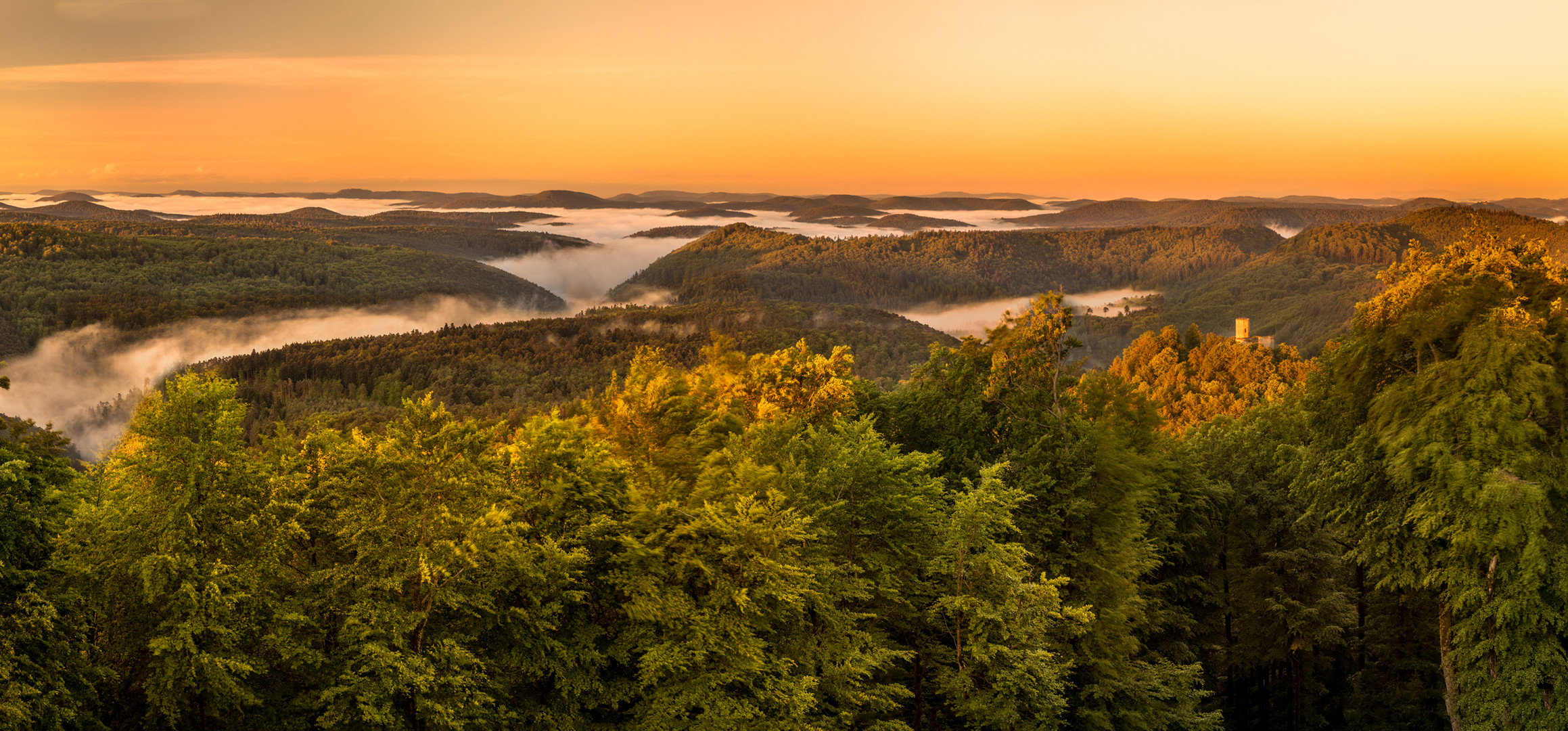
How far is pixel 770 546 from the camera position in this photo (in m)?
26.5

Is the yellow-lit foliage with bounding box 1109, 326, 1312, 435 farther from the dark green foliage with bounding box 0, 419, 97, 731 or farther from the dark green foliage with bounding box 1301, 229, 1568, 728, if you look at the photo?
the dark green foliage with bounding box 0, 419, 97, 731

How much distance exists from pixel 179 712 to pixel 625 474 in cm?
1271

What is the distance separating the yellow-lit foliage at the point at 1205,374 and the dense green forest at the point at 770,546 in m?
47.6

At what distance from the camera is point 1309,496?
125 feet

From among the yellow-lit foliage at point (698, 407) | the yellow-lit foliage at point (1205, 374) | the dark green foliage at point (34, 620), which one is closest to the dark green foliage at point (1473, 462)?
the yellow-lit foliage at point (698, 407)

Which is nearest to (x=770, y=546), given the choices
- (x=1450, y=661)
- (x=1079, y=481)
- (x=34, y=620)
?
(x=1079, y=481)

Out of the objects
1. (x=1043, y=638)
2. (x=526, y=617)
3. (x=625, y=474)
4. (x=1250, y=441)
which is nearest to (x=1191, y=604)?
(x=1250, y=441)

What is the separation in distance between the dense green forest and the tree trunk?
251mm

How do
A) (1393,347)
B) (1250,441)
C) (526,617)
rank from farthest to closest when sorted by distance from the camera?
(1250,441) → (1393,347) → (526,617)

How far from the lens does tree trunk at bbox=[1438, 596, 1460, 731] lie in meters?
31.1

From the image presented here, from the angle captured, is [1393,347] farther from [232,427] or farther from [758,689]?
[232,427]

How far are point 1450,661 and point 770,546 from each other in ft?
74.6

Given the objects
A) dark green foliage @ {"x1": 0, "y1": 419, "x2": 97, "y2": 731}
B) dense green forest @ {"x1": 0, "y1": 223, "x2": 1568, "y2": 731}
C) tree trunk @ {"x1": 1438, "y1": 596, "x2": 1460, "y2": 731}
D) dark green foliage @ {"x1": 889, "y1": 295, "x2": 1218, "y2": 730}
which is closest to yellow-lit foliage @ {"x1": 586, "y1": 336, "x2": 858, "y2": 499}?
dense green forest @ {"x1": 0, "y1": 223, "x2": 1568, "y2": 731}

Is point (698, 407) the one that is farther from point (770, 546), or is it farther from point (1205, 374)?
point (1205, 374)
